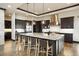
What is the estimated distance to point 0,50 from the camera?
242cm

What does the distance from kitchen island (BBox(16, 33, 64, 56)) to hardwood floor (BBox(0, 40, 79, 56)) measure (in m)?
0.10

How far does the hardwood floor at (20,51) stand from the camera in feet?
7.80

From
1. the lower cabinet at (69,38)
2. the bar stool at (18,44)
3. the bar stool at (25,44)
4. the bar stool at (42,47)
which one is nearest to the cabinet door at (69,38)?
the lower cabinet at (69,38)

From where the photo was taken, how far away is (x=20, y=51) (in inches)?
98.0

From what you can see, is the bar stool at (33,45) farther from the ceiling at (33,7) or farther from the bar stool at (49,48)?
the ceiling at (33,7)

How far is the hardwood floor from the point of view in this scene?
238 centimetres

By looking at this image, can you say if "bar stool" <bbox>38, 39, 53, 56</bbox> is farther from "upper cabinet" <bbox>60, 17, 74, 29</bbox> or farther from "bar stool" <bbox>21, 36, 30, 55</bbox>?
"upper cabinet" <bbox>60, 17, 74, 29</bbox>

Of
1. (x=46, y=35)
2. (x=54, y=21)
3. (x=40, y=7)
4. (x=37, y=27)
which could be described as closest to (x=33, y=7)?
(x=40, y=7)

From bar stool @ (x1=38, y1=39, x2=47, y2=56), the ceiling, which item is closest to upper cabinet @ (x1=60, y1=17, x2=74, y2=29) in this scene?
the ceiling

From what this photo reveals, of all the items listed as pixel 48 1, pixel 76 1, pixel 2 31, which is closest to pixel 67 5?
pixel 76 1

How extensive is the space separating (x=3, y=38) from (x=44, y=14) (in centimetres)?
107

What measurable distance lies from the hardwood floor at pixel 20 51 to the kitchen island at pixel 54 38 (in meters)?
0.10

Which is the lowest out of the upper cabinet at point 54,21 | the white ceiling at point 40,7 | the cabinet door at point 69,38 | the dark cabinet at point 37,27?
the cabinet door at point 69,38

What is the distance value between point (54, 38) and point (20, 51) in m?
0.82
